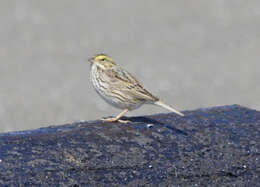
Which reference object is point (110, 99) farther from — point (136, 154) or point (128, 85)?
point (136, 154)

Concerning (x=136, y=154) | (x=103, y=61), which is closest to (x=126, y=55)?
(x=103, y=61)

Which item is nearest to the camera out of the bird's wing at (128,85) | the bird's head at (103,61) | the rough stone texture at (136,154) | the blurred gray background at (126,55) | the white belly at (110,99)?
the rough stone texture at (136,154)

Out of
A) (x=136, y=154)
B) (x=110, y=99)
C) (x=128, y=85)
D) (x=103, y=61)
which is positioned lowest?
(x=136, y=154)

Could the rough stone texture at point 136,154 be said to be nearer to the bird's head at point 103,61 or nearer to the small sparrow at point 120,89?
the small sparrow at point 120,89

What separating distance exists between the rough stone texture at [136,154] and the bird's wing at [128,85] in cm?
122

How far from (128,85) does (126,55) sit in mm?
9699

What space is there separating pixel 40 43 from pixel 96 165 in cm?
1304

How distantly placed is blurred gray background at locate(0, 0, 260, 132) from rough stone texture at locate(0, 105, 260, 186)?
7904 millimetres

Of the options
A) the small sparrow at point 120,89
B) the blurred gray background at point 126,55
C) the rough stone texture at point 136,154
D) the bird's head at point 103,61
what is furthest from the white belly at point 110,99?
the blurred gray background at point 126,55

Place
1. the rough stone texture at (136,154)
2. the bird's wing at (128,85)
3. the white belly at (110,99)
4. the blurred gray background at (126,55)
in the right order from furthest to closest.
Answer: the blurred gray background at (126,55), the white belly at (110,99), the bird's wing at (128,85), the rough stone texture at (136,154)

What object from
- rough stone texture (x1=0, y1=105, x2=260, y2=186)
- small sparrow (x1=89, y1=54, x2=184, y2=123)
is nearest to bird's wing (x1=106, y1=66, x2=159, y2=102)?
small sparrow (x1=89, y1=54, x2=184, y2=123)

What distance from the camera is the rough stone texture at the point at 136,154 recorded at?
5.25 m

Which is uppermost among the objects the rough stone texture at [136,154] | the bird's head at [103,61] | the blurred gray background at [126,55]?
the blurred gray background at [126,55]

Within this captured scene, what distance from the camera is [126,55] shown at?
1759cm
